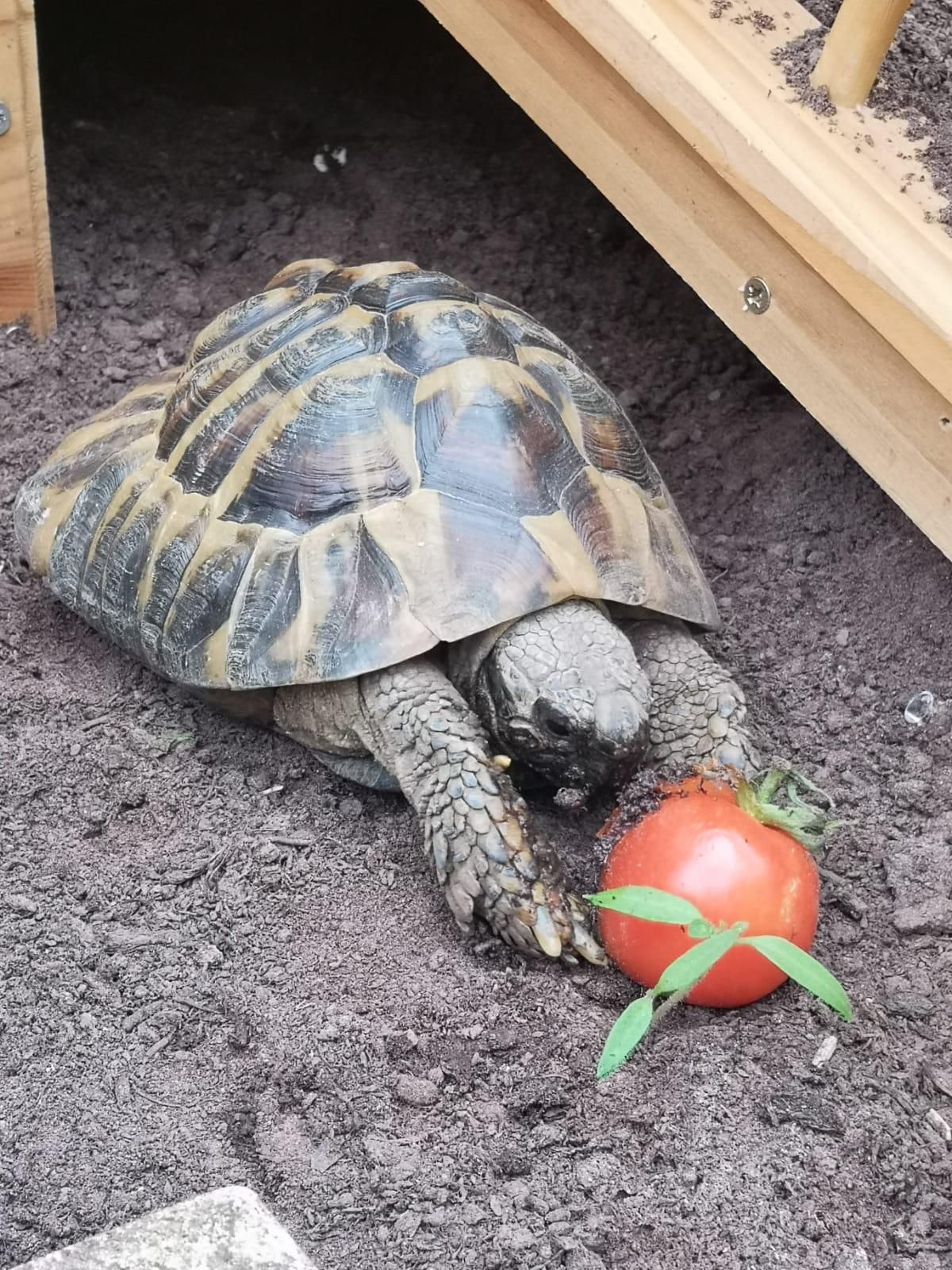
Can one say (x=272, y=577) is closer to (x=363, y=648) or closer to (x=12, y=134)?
(x=363, y=648)

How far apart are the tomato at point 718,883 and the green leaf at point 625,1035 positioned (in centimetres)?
21

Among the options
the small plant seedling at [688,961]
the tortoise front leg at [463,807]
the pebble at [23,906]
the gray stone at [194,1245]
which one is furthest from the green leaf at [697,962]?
the pebble at [23,906]

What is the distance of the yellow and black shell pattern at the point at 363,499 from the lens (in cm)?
293

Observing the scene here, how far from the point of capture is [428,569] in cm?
290

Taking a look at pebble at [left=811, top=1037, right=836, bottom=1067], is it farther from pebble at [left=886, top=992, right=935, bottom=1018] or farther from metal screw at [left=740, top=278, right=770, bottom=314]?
metal screw at [left=740, top=278, right=770, bottom=314]

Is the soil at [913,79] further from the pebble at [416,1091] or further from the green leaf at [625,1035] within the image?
the pebble at [416,1091]

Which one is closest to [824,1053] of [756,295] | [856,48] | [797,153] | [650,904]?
[650,904]

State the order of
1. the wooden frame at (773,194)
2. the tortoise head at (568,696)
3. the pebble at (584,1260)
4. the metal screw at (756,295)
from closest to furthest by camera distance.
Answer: the pebble at (584,1260), the tortoise head at (568,696), the wooden frame at (773,194), the metal screw at (756,295)

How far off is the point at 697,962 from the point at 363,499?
1.22 m

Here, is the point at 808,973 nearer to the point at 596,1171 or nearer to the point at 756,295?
the point at 596,1171

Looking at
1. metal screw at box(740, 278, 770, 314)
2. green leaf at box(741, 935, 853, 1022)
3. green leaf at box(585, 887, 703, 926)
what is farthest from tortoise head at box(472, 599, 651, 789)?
metal screw at box(740, 278, 770, 314)

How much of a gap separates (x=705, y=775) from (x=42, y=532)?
5.84 ft

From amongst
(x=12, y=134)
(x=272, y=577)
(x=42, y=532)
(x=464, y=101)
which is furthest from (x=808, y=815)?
(x=464, y=101)

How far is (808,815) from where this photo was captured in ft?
8.32
